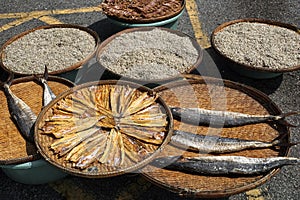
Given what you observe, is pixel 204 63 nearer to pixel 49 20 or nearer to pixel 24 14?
pixel 49 20

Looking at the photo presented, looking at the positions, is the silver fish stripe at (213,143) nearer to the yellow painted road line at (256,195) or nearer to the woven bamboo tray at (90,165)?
the woven bamboo tray at (90,165)

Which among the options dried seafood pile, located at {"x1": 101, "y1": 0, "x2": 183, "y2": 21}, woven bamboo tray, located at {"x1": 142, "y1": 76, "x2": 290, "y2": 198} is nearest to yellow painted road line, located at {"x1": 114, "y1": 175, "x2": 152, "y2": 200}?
woven bamboo tray, located at {"x1": 142, "y1": 76, "x2": 290, "y2": 198}

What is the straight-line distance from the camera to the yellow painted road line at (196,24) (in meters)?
5.03

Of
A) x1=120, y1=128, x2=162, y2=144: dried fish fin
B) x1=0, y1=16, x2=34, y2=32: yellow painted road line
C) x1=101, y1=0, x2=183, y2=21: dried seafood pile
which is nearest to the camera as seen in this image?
x1=120, y1=128, x2=162, y2=144: dried fish fin

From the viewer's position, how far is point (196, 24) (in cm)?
545

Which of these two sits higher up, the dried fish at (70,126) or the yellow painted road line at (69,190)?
the dried fish at (70,126)

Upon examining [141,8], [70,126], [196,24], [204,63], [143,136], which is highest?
[141,8]

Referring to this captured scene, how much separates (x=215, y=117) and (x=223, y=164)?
1.91ft

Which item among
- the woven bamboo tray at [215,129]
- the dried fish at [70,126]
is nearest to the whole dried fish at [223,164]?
the woven bamboo tray at [215,129]

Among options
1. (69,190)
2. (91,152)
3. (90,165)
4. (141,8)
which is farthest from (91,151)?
(141,8)

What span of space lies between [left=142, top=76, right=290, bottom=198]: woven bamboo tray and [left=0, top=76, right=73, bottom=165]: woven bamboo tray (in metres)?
1.07

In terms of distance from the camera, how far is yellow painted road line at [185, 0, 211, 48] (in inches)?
198

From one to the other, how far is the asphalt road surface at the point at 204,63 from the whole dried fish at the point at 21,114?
55cm

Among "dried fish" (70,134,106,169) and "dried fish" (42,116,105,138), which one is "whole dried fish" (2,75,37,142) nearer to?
→ "dried fish" (42,116,105,138)
